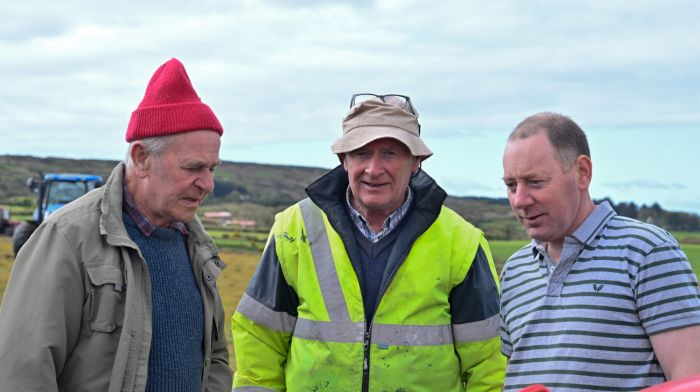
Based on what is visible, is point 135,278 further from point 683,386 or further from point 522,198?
point 683,386

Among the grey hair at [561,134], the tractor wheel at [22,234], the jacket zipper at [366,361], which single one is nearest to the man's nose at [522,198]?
the grey hair at [561,134]

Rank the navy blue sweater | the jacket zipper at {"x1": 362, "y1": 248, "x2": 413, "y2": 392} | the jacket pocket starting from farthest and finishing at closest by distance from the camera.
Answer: the jacket zipper at {"x1": 362, "y1": 248, "x2": 413, "y2": 392} → the navy blue sweater → the jacket pocket

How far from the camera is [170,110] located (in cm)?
327

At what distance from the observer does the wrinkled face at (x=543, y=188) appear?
302 centimetres

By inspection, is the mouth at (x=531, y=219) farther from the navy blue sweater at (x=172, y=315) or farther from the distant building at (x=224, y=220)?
the distant building at (x=224, y=220)

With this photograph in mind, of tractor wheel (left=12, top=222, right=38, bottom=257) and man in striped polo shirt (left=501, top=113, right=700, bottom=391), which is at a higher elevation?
man in striped polo shirt (left=501, top=113, right=700, bottom=391)

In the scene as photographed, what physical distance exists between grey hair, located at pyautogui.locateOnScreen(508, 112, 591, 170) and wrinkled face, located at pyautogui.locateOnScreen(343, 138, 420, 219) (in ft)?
1.89

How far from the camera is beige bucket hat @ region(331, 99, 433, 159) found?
3514mm

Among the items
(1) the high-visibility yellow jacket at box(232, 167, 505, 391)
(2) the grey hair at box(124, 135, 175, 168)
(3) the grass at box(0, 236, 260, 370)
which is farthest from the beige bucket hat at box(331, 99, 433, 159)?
(3) the grass at box(0, 236, 260, 370)

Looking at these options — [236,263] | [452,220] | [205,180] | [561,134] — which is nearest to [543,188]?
[561,134]

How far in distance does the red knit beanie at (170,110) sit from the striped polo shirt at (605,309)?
1.34 metres

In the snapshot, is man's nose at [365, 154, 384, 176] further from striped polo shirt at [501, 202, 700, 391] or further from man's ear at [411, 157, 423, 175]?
striped polo shirt at [501, 202, 700, 391]

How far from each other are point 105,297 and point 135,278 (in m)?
0.15

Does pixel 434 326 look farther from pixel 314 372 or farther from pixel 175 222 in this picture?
pixel 175 222
